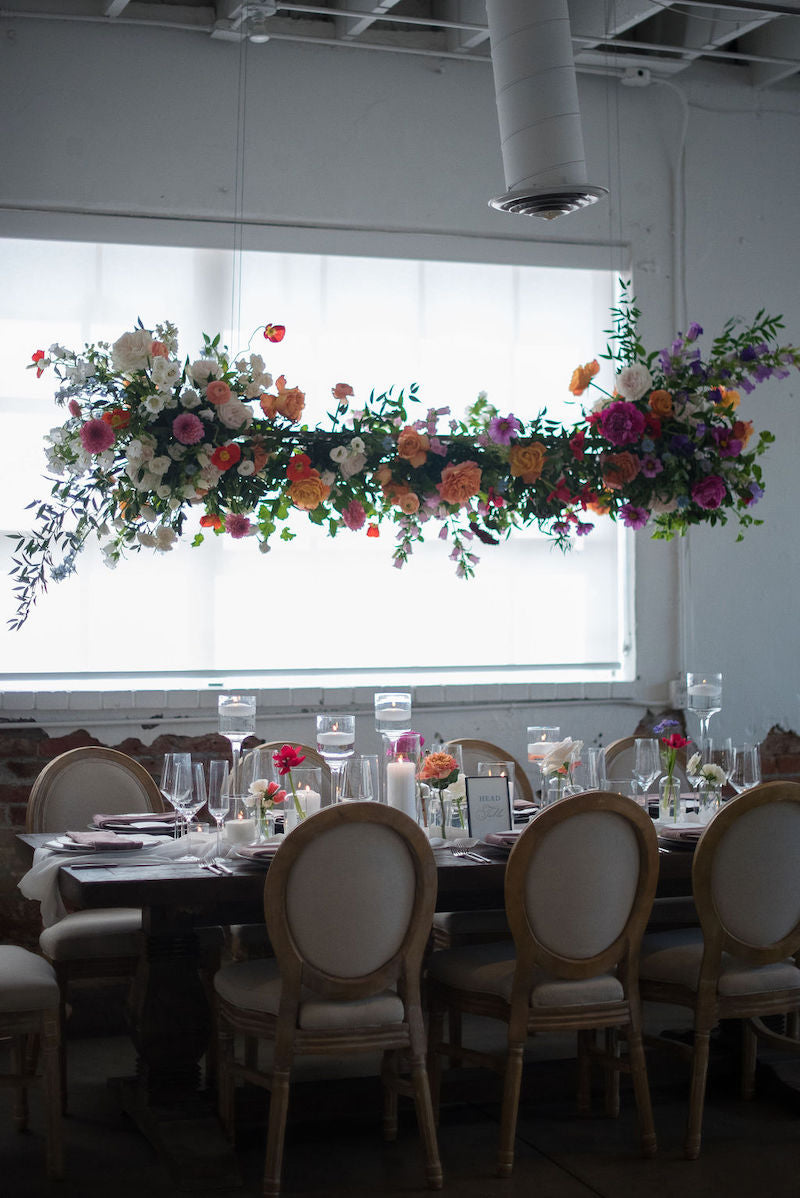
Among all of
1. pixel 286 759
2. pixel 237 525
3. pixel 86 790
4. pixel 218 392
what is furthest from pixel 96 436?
pixel 86 790

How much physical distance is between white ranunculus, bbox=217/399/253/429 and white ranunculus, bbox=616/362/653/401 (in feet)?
3.66

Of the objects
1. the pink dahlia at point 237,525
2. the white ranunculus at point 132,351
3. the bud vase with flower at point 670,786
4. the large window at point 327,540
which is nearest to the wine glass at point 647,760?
the bud vase with flower at point 670,786

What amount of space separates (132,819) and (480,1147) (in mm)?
1356

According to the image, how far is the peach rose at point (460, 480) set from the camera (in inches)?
151

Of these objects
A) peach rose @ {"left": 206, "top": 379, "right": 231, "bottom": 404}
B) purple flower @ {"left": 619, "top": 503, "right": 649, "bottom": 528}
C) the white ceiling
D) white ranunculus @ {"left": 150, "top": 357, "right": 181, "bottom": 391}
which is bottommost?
purple flower @ {"left": 619, "top": 503, "right": 649, "bottom": 528}

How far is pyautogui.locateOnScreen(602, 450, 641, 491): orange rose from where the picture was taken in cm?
394

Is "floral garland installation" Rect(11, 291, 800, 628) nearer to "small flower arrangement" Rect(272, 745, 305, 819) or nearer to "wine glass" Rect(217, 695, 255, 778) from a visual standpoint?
"wine glass" Rect(217, 695, 255, 778)

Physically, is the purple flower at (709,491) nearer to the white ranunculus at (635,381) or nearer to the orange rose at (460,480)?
the white ranunculus at (635,381)

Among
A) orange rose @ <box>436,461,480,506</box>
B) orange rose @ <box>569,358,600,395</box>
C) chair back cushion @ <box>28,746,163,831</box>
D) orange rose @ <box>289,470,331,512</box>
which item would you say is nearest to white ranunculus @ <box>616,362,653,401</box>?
orange rose @ <box>569,358,600,395</box>

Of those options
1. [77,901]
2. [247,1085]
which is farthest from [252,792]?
[247,1085]

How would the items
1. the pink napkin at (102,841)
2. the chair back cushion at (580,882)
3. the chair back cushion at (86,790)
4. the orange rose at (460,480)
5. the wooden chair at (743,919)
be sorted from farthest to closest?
the chair back cushion at (86,790), the orange rose at (460,480), the pink napkin at (102,841), the wooden chair at (743,919), the chair back cushion at (580,882)

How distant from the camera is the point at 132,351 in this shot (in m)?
3.56

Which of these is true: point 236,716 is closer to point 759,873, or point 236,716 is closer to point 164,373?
point 164,373

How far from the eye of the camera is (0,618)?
5062 mm
